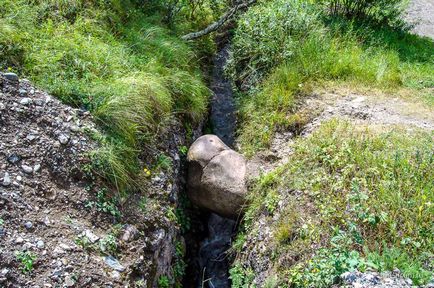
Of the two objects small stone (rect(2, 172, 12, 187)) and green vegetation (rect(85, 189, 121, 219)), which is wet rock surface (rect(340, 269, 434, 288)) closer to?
green vegetation (rect(85, 189, 121, 219))

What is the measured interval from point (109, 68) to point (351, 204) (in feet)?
12.0

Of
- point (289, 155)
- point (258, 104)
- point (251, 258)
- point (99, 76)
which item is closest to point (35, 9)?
point (99, 76)

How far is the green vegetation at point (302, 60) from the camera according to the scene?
7.04 meters

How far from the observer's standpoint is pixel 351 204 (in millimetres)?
4484

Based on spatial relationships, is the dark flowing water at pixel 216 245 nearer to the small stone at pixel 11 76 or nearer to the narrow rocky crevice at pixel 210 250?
the narrow rocky crevice at pixel 210 250

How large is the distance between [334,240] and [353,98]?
3.27 metres

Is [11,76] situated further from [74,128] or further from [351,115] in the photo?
[351,115]

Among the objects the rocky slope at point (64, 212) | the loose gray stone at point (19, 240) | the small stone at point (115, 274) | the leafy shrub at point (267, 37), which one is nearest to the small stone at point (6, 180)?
the rocky slope at point (64, 212)

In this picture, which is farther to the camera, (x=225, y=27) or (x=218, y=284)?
(x=225, y=27)

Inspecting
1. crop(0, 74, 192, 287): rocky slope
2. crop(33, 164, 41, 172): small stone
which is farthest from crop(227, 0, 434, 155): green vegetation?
crop(33, 164, 41, 172): small stone

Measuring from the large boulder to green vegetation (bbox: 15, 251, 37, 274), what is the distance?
8.80 ft

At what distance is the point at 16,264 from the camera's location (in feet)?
11.9

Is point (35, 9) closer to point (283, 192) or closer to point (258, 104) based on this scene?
point (258, 104)

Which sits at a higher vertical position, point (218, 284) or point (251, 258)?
point (251, 258)
